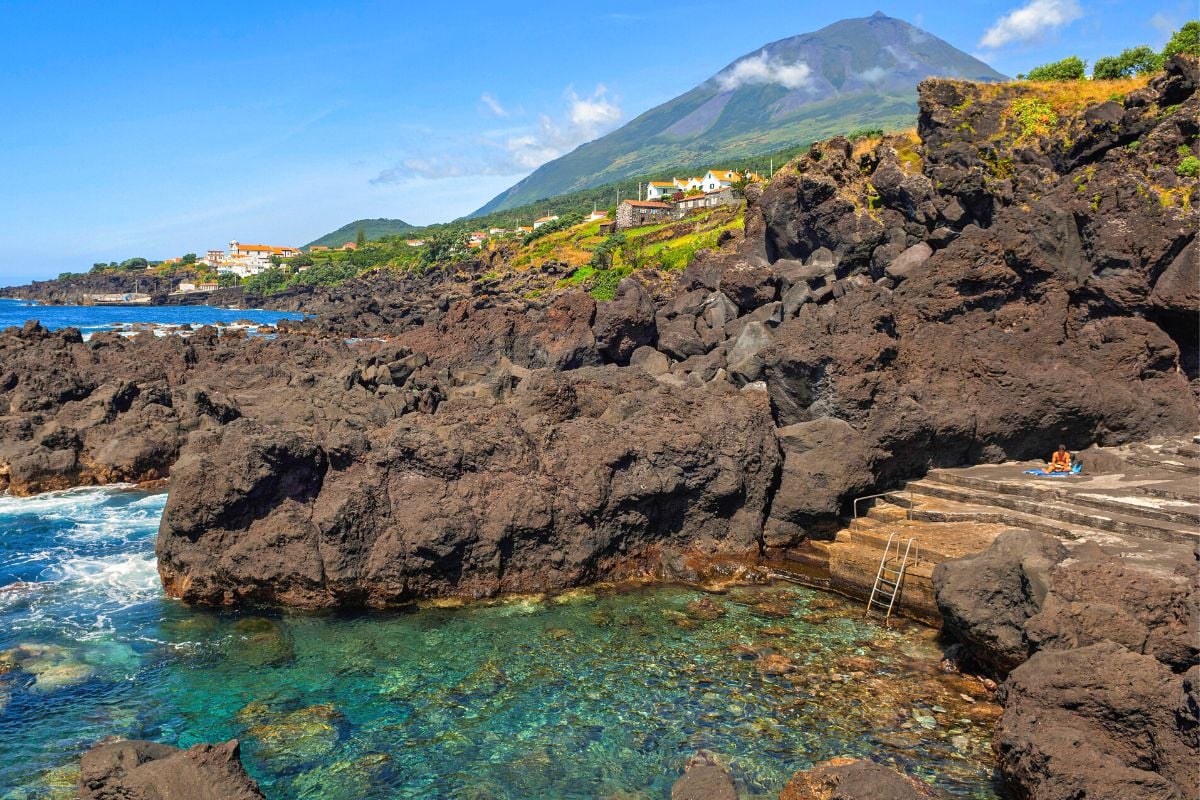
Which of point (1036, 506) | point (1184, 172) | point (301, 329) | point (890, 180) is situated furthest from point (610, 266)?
point (1036, 506)

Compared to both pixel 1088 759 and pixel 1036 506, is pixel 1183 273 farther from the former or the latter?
pixel 1088 759

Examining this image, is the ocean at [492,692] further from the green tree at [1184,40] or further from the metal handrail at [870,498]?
the green tree at [1184,40]

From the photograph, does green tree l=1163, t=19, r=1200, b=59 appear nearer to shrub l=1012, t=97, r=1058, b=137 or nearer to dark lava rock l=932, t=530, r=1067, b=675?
shrub l=1012, t=97, r=1058, b=137

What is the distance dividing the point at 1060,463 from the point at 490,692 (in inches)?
632

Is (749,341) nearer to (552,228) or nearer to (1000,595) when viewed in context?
(1000,595)

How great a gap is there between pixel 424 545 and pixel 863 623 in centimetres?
903

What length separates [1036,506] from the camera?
18578 mm

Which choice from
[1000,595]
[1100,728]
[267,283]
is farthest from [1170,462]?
[267,283]

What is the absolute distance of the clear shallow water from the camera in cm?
1127

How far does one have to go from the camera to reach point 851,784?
31.2 feet

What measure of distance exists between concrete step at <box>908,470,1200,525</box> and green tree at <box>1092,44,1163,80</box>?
2918 cm

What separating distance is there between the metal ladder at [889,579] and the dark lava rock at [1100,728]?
514 centimetres

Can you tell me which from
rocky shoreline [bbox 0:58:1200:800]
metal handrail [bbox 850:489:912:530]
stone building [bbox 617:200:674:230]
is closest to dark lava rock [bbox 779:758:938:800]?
rocky shoreline [bbox 0:58:1200:800]

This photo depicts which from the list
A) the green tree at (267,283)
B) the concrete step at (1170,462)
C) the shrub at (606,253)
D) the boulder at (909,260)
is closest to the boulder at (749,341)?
the boulder at (909,260)
